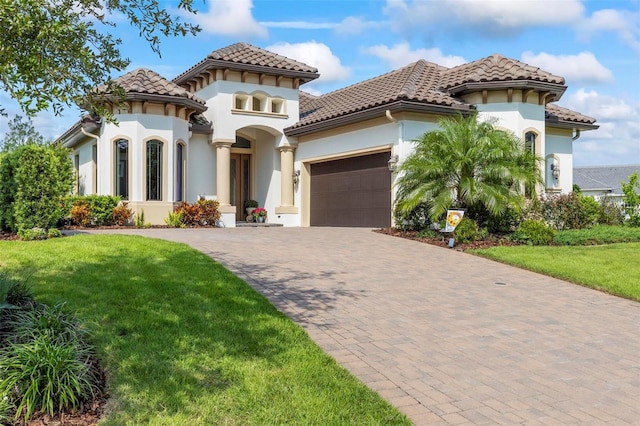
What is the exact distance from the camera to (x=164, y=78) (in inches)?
760

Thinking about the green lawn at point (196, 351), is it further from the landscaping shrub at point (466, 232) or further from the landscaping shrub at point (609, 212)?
the landscaping shrub at point (609, 212)

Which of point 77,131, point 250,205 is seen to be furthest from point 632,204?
point 77,131

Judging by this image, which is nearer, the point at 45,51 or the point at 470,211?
the point at 45,51

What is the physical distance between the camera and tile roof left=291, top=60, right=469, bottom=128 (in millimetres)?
16828

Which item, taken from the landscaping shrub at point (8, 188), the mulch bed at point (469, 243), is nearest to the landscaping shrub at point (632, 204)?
the mulch bed at point (469, 243)

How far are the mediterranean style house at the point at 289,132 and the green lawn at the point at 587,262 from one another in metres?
5.48

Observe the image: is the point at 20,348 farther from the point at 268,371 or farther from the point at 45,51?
the point at 45,51

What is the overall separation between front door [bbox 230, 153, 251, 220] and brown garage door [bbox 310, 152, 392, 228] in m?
3.77

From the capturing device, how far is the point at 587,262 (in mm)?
11109

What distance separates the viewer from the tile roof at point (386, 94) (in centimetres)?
1683

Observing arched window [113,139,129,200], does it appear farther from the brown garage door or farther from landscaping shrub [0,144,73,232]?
the brown garage door

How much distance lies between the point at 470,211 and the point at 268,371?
36.3 feet

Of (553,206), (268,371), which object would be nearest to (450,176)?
(553,206)

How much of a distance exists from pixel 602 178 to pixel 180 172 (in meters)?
36.9
